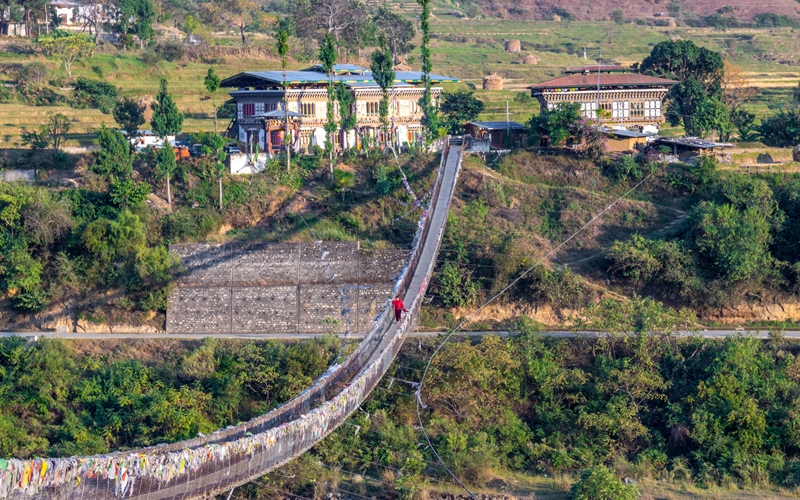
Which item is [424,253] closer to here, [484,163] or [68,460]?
[484,163]

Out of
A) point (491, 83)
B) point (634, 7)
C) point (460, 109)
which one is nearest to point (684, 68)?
point (460, 109)

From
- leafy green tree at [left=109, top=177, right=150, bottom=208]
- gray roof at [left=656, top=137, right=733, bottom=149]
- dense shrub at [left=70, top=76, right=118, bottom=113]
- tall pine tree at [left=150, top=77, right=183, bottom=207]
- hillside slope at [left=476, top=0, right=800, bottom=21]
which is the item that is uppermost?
hillside slope at [left=476, top=0, right=800, bottom=21]

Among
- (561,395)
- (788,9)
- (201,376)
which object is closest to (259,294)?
(201,376)

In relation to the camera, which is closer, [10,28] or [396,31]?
[10,28]

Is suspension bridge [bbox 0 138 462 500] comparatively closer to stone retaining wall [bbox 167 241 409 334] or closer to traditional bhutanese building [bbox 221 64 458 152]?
stone retaining wall [bbox 167 241 409 334]

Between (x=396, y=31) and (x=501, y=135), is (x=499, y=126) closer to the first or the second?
(x=501, y=135)

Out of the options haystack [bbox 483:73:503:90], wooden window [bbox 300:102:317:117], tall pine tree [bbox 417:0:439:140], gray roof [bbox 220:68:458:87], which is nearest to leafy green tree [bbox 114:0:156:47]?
haystack [bbox 483:73:503:90]
